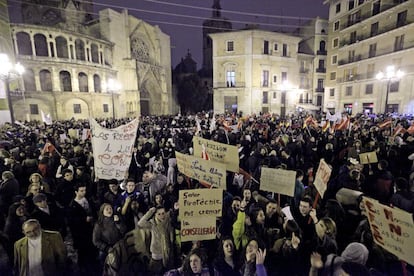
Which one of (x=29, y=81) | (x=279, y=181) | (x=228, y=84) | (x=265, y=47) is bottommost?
(x=279, y=181)

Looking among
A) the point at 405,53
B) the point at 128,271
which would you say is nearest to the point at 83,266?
the point at 128,271

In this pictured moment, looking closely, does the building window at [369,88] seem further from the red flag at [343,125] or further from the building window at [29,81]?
the building window at [29,81]

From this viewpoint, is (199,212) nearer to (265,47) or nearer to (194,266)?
(194,266)

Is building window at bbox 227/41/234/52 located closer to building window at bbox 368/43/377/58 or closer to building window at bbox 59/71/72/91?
building window at bbox 368/43/377/58

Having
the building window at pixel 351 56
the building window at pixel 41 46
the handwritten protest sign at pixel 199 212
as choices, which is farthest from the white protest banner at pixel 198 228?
the building window at pixel 41 46

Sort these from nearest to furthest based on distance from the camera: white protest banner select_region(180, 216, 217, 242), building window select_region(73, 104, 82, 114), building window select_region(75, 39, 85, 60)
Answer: white protest banner select_region(180, 216, 217, 242)
building window select_region(73, 104, 82, 114)
building window select_region(75, 39, 85, 60)

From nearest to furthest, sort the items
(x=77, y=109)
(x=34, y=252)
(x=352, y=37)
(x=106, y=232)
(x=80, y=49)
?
(x=34, y=252)
(x=106, y=232)
(x=77, y=109)
(x=352, y=37)
(x=80, y=49)

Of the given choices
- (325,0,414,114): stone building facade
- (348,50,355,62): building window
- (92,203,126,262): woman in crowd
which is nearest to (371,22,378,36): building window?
(325,0,414,114): stone building facade

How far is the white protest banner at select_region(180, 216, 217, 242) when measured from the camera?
316 centimetres

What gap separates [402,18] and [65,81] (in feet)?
134

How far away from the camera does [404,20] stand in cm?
2511

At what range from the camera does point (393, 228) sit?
239cm

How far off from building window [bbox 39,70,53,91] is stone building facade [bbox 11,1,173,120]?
106mm

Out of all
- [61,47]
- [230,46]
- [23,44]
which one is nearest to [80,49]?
[61,47]
